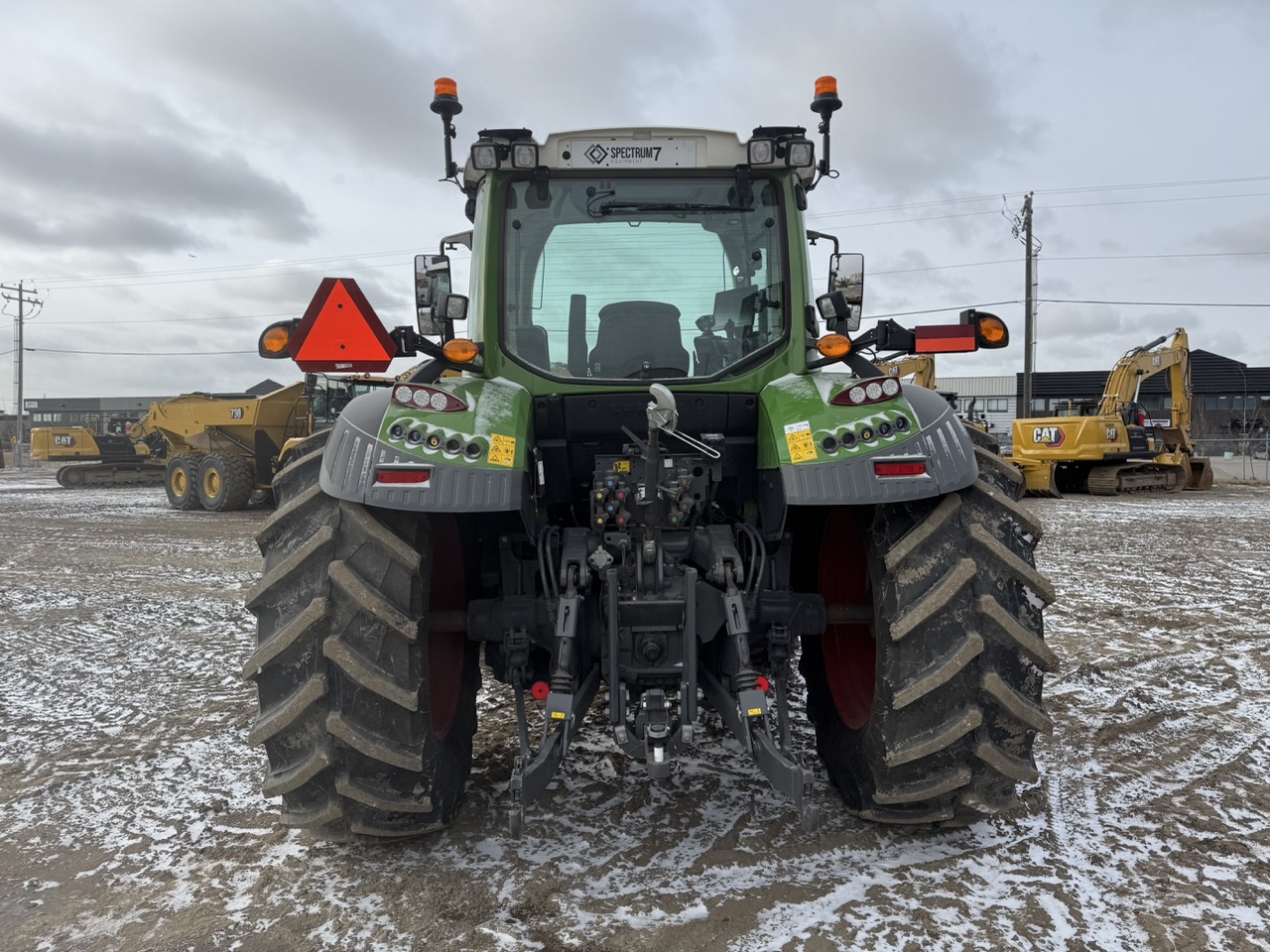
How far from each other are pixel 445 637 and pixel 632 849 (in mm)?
1012

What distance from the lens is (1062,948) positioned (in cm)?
224

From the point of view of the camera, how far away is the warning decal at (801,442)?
2.67 meters

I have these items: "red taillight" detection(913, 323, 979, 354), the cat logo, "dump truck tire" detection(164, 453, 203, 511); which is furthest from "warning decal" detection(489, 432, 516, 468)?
the cat logo

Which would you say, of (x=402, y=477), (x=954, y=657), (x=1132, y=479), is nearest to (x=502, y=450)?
(x=402, y=477)

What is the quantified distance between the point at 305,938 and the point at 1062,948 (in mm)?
1960

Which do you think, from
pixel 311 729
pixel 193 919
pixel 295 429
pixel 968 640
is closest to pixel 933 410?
pixel 968 640

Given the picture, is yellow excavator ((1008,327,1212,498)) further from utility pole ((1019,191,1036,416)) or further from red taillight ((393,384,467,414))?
red taillight ((393,384,467,414))

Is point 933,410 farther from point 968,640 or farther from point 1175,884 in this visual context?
point 1175,884

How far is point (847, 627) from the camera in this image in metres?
3.41

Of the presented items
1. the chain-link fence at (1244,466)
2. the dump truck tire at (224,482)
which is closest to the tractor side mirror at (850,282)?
the dump truck tire at (224,482)

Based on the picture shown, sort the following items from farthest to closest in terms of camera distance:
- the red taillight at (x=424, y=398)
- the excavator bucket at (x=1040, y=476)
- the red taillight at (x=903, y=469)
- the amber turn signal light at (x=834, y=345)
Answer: the excavator bucket at (x=1040, y=476) → the amber turn signal light at (x=834, y=345) → the red taillight at (x=424, y=398) → the red taillight at (x=903, y=469)

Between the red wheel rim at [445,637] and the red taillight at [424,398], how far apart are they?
409 mm

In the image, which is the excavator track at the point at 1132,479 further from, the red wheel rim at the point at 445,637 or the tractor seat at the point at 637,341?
the red wheel rim at the point at 445,637

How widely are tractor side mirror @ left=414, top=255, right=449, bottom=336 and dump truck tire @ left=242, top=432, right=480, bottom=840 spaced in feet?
3.95
